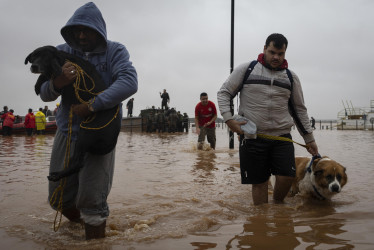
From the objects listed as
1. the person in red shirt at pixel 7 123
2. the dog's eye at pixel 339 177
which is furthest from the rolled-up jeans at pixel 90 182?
the person in red shirt at pixel 7 123

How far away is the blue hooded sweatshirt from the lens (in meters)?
2.54

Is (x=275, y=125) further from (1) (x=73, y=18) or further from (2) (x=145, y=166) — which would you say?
(2) (x=145, y=166)

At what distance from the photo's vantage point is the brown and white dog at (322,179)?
14.0ft

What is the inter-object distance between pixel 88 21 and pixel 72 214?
5.62 feet

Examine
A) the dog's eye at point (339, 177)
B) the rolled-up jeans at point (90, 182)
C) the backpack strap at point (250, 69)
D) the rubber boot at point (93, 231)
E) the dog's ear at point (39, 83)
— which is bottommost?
the rubber boot at point (93, 231)

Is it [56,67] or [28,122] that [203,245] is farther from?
[28,122]

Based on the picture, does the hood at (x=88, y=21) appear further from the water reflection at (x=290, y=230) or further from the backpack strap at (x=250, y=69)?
the water reflection at (x=290, y=230)

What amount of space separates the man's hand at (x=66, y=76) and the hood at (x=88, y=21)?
30 cm

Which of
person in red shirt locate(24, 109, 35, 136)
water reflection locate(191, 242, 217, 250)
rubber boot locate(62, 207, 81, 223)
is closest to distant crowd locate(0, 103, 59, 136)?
person in red shirt locate(24, 109, 35, 136)

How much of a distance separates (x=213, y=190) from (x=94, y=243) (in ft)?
8.84

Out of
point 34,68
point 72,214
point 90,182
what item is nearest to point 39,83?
point 34,68

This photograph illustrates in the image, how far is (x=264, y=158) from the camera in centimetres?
386

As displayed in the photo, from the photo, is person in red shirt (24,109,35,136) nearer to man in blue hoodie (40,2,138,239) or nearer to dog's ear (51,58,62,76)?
man in blue hoodie (40,2,138,239)

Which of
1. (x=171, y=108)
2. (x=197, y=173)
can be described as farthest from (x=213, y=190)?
(x=171, y=108)
